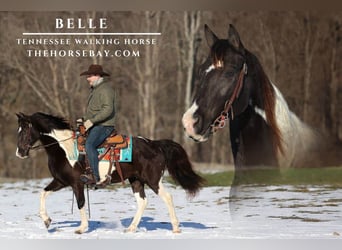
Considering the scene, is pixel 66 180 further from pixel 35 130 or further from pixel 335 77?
pixel 335 77

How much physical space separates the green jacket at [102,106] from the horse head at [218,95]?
90 cm

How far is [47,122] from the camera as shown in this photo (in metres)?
6.38

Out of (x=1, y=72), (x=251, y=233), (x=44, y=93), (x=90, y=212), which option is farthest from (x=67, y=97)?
(x=251, y=233)

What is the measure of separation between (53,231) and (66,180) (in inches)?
23.8

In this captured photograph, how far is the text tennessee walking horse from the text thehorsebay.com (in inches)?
81.3

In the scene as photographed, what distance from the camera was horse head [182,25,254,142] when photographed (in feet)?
18.6

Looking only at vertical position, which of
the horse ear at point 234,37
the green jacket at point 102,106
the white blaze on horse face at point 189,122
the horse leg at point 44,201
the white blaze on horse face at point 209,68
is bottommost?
the horse leg at point 44,201

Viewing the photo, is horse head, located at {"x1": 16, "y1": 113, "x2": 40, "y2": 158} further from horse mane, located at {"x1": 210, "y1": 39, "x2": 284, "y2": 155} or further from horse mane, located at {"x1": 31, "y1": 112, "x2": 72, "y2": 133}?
horse mane, located at {"x1": 210, "y1": 39, "x2": 284, "y2": 155}

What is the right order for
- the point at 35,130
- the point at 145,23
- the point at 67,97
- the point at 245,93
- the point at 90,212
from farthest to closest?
the point at 67,97
the point at 145,23
the point at 90,212
the point at 35,130
the point at 245,93

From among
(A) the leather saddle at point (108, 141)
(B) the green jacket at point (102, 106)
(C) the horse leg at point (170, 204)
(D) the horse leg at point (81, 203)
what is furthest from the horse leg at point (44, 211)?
(C) the horse leg at point (170, 204)

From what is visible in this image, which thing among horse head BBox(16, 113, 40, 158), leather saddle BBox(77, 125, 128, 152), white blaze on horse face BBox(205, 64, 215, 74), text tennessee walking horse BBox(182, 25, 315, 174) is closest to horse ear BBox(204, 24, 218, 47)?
text tennessee walking horse BBox(182, 25, 315, 174)

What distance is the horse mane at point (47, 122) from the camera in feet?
20.9

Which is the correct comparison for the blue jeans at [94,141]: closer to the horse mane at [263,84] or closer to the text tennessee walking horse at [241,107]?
the text tennessee walking horse at [241,107]
